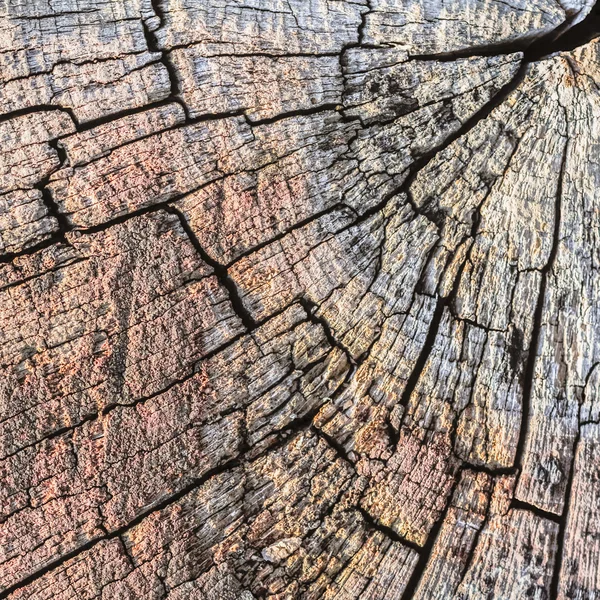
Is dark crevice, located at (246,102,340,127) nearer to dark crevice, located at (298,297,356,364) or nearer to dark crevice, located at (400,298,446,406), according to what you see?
dark crevice, located at (298,297,356,364)

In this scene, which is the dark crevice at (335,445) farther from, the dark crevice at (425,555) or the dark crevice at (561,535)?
the dark crevice at (561,535)

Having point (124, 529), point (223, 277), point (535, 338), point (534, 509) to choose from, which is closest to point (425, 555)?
point (534, 509)

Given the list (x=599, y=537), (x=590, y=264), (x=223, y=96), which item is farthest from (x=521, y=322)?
(x=223, y=96)

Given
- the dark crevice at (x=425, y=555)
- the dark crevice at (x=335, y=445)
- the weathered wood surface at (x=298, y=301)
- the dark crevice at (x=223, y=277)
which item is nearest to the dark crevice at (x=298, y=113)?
the weathered wood surface at (x=298, y=301)

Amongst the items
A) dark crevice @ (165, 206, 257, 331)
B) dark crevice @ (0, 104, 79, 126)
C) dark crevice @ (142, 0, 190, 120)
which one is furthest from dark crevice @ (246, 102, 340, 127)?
dark crevice @ (0, 104, 79, 126)

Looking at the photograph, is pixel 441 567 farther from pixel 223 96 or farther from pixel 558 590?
pixel 223 96

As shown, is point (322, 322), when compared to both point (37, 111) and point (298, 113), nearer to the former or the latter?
point (298, 113)

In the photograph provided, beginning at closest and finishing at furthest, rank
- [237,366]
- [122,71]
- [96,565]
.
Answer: [96,565]
[237,366]
[122,71]

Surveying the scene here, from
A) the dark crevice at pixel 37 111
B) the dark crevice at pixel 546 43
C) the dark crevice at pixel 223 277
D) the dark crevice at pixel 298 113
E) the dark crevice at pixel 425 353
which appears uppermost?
the dark crevice at pixel 546 43
